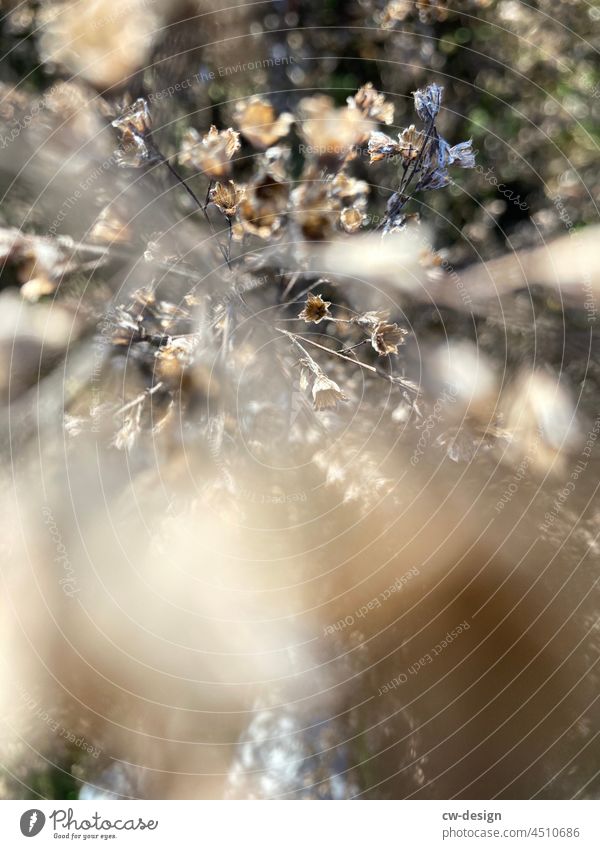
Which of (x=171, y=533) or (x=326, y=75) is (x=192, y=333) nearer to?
(x=171, y=533)

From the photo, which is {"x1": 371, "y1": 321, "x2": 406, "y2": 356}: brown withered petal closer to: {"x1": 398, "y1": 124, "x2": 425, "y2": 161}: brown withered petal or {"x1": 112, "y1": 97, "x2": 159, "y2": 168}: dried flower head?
{"x1": 398, "y1": 124, "x2": 425, "y2": 161}: brown withered petal

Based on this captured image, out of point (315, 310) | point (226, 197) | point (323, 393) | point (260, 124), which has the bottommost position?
point (323, 393)

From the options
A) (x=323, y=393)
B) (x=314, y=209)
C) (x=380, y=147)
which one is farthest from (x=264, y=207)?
(x=323, y=393)

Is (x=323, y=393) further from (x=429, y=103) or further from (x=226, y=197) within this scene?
(x=429, y=103)

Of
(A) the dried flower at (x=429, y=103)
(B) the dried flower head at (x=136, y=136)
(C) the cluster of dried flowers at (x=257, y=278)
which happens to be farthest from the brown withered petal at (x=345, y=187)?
(B) the dried flower head at (x=136, y=136)

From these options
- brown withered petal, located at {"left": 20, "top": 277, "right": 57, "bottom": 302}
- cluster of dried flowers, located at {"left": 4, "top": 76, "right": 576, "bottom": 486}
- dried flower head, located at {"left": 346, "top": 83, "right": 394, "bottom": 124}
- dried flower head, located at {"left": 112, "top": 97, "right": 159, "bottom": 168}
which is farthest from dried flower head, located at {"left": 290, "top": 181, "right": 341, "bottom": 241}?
brown withered petal, located at {"left": 20, "top": 277, "right": 57, "bottom": 302}

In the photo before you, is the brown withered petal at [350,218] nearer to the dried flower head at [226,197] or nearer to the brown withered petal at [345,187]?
the brown withered petal at [345,187]

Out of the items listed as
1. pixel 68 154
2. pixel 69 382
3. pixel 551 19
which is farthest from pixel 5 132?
pixel 551 19
